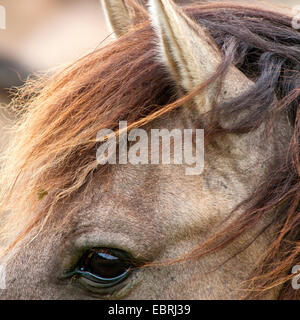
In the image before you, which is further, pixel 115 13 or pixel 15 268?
pixel 115 13

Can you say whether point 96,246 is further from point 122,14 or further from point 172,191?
point 122,14

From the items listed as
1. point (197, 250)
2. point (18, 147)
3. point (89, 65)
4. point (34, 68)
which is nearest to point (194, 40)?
point (89, 65)

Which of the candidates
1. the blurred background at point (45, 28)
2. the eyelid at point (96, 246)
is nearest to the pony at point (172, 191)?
the eyelid at point (96, 246)

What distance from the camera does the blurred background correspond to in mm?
6504

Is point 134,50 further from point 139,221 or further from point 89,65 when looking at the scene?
point 139,221

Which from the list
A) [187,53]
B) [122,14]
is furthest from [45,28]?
[187,53]

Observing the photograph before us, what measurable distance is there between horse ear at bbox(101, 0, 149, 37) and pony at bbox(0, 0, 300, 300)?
264mm

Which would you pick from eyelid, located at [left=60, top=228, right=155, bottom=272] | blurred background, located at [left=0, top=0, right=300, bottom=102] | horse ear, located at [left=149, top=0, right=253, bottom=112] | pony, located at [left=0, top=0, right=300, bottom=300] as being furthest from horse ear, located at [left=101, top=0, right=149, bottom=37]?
blurred background, located at [left=0, top=0, right=300, bottom=102]

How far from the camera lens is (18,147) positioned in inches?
61.7

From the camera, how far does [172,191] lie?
1.32m

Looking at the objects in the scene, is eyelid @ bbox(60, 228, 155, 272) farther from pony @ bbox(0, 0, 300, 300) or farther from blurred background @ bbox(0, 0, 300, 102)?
blurred background @ bbox(0, 0, 300, 102)

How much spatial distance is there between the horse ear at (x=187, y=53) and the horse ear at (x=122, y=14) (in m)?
0.40

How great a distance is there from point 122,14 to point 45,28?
571 cm
